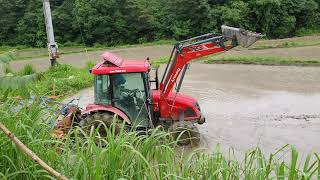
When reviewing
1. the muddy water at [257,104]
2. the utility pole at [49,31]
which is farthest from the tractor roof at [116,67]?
the utility pole at [49,31]

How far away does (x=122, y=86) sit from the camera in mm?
8016

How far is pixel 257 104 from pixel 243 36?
12.6 feet

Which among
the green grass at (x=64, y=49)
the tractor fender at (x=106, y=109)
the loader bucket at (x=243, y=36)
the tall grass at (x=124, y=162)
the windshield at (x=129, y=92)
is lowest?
the green grass at (x=64, y=49)

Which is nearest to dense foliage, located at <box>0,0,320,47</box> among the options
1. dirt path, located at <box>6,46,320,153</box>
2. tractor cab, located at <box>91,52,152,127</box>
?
dirt path, located at <box>6,46,320,153</box>

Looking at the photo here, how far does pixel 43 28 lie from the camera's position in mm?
33375

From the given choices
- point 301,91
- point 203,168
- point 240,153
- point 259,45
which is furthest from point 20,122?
point 259,45

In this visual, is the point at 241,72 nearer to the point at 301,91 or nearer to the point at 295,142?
the point at 301,91

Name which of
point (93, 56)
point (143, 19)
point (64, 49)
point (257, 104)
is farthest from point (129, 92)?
point (143, 19)

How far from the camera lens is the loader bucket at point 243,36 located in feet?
26.9

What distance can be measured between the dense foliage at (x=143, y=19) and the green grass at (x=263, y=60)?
11473mm

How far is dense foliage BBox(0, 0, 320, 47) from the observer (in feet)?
103

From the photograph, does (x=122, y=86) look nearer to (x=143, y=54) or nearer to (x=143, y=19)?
(x=143, y=54)

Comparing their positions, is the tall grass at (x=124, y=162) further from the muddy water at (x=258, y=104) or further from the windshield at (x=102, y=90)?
the windshield at (x=102, y=90)

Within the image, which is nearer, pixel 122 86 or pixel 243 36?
pixel 122 86
